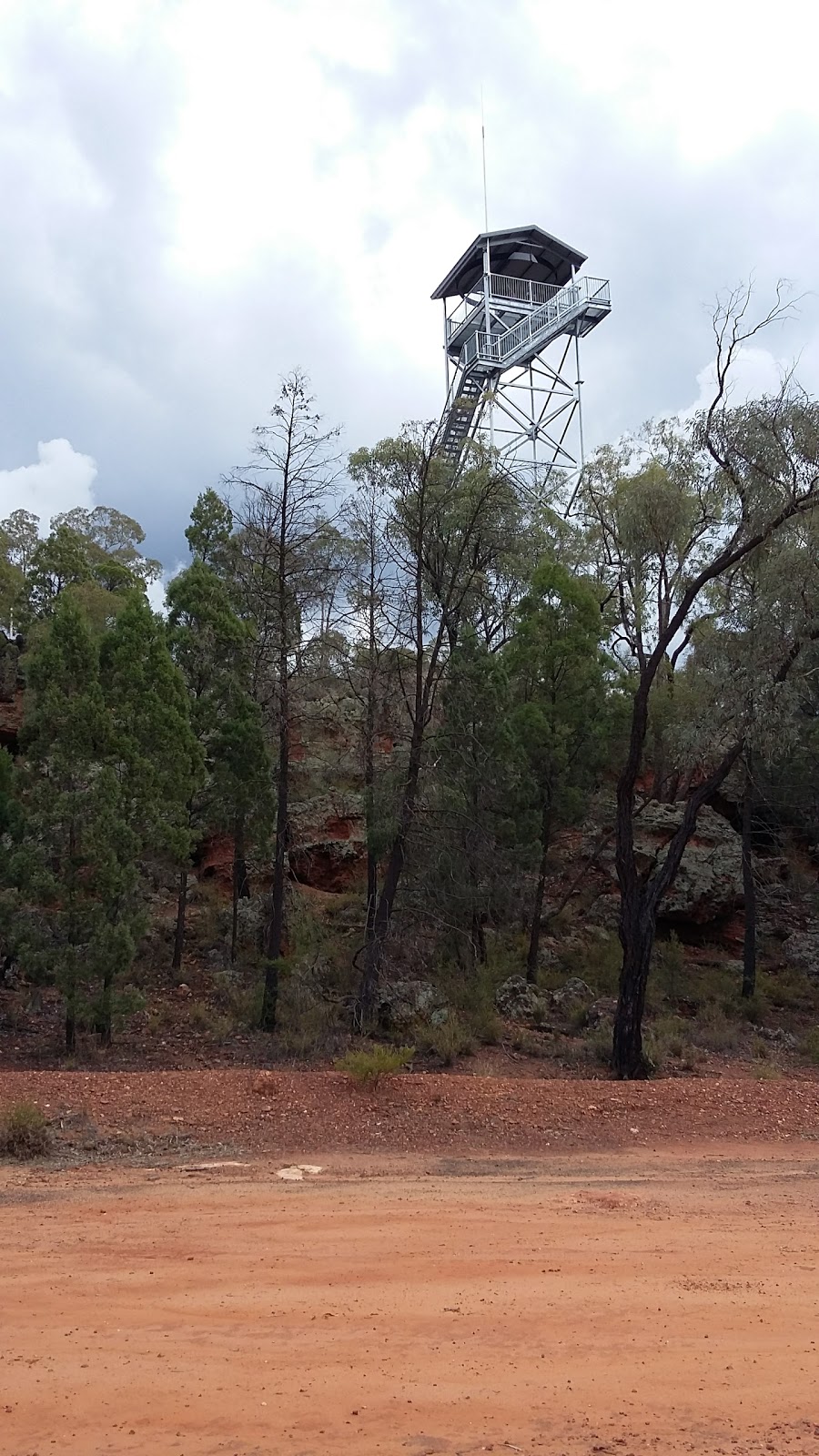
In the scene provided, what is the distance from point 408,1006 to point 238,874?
705cm

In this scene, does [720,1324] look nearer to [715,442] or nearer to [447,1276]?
[447,1276]

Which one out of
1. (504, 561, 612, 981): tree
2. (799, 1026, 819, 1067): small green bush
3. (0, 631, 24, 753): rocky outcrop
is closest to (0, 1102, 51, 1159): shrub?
(799, 1026, 819, 1067): small green bush

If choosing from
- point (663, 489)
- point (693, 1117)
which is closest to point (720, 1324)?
point (693, 1117)

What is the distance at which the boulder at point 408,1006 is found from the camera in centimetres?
1975

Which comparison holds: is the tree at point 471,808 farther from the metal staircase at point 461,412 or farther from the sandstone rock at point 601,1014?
the metal staircase at point 461,412

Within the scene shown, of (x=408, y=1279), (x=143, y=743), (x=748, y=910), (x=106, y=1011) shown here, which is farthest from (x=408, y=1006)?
(x=408, y=1279)

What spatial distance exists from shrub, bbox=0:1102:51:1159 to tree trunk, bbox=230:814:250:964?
1327 centimetres

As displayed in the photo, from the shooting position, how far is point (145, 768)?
18.9 metres

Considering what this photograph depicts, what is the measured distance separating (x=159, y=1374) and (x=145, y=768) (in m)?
14.4

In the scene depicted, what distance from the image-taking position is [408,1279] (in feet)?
22.1

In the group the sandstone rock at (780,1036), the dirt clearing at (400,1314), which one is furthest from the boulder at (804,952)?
the dirt clearing at (400,1314)

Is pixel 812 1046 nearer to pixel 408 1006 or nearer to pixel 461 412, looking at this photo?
pixel 408 1006

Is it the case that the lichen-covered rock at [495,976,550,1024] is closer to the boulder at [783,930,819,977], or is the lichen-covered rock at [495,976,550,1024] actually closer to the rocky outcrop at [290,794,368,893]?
the rocky outcrop at [290,794,368,893]

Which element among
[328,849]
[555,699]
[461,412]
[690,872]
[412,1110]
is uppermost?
[461,412]
